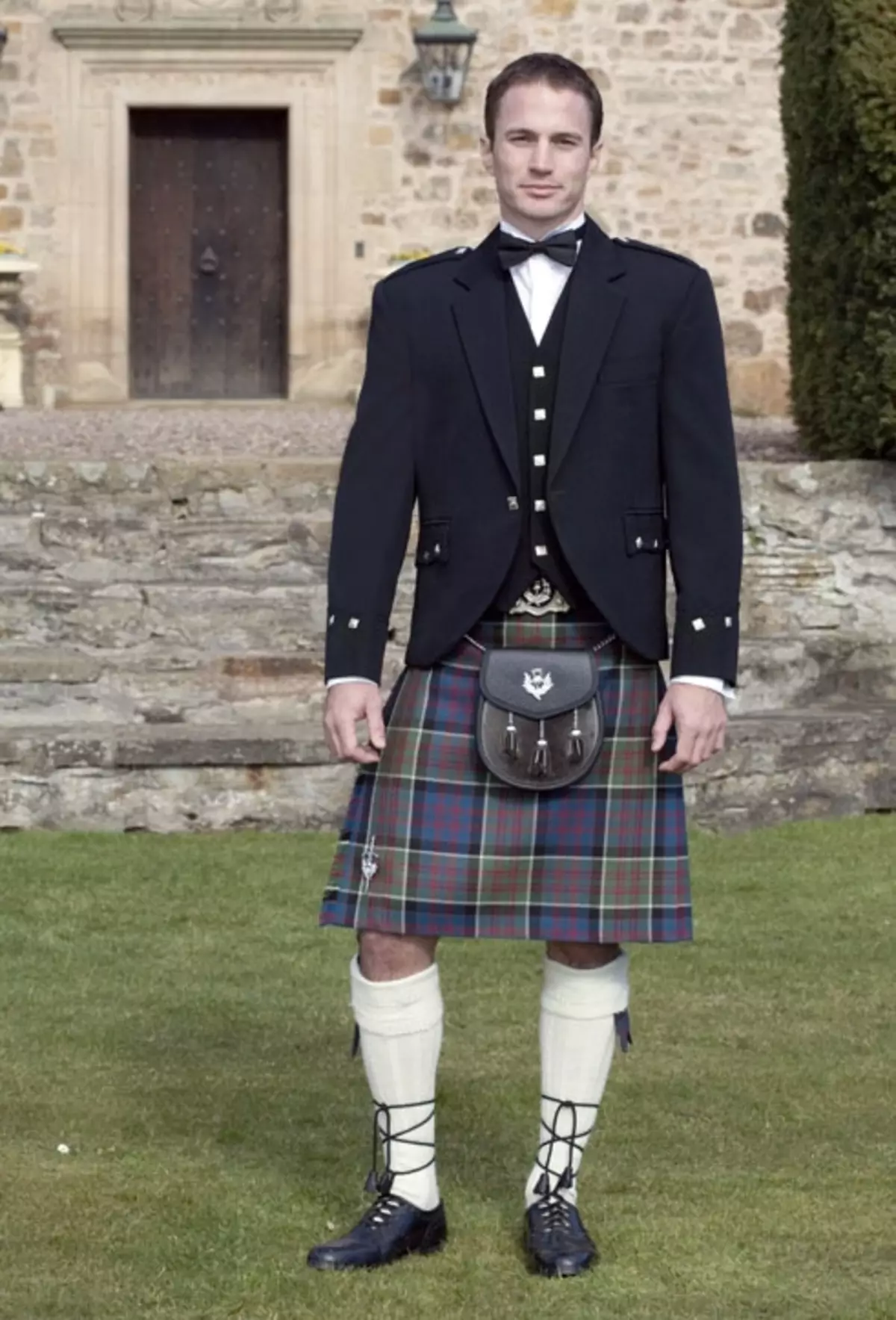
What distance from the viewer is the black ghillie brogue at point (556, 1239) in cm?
375

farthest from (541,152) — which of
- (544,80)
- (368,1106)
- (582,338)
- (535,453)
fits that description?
(368,1106)

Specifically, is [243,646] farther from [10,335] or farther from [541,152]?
[10,335]

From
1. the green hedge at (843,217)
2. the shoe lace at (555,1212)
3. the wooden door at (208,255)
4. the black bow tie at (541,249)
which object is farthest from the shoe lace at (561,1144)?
the wooden door at (208,255)

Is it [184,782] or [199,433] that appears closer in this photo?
[184,782]

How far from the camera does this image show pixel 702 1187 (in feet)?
13.9

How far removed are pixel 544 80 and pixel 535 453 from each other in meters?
0.51

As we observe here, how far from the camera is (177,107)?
1767 cm

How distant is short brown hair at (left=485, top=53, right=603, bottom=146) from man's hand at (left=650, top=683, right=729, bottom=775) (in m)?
0.79

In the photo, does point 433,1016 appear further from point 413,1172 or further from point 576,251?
point 576,251

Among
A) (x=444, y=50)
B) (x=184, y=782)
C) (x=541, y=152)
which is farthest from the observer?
(x=444, y=50)

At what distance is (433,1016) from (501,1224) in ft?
1.32

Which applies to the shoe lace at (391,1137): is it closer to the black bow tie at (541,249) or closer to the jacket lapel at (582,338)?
the jacket lapel at (582,338)

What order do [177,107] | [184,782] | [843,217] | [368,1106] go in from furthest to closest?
[177,107], [843,217], [184,782], [368,1106]

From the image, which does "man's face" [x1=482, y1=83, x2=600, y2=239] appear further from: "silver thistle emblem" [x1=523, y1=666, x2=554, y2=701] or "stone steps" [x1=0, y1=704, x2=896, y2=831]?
"stone steps" [x1=0, y1=704, x2=896, y2=831]
